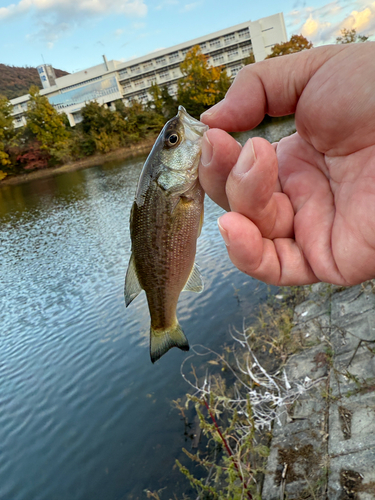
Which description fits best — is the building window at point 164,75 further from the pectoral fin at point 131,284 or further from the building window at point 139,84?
the pectoral fin at point 131,284

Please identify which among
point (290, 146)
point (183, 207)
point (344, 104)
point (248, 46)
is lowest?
point (183, 207)

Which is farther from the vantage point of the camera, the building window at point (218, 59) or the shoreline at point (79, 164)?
the building window at point (218, 59)

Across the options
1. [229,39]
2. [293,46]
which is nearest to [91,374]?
[293,46]

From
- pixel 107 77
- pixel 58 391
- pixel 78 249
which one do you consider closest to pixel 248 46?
pixel 107 77

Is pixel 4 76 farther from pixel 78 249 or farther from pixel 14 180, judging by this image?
pixel 78 249

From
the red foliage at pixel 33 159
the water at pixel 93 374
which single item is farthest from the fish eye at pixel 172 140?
the red foliage at pixel 33 159

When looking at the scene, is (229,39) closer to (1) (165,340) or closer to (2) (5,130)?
(2) (5,130)
